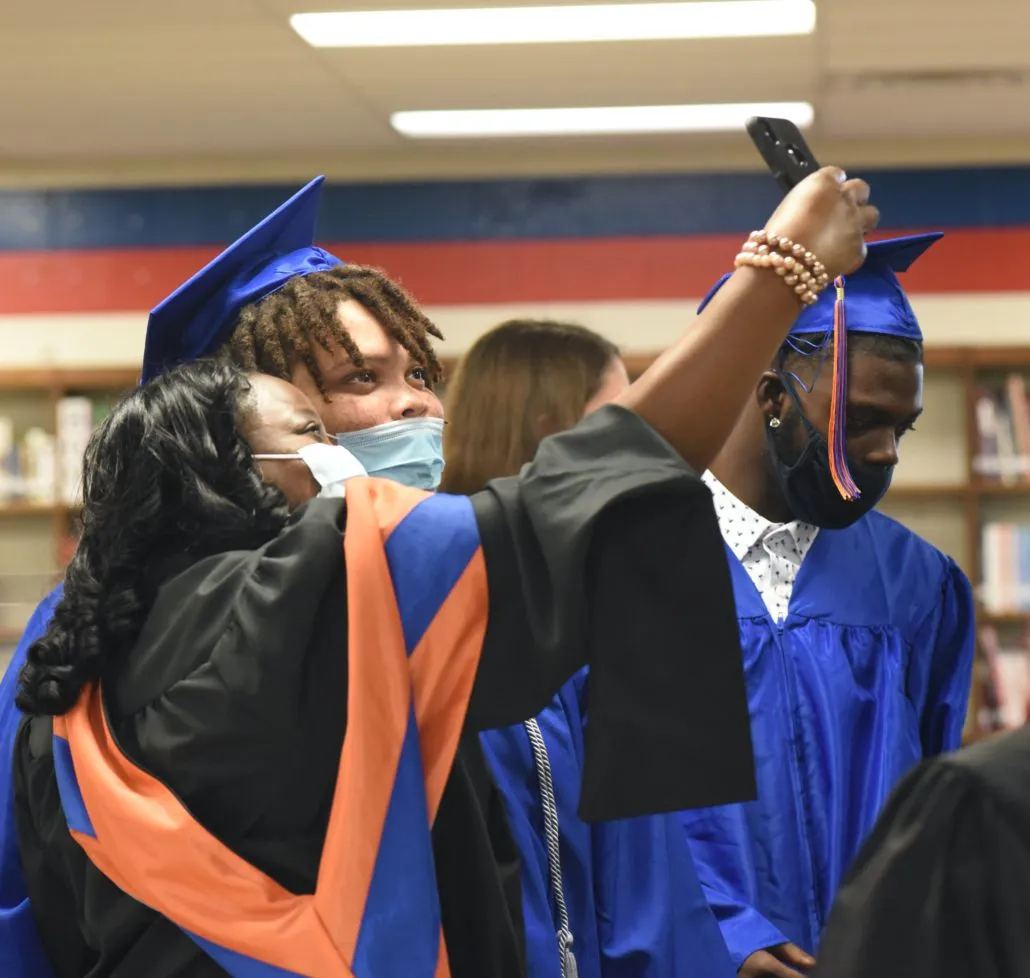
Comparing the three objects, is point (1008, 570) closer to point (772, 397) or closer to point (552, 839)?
point (772, 397)

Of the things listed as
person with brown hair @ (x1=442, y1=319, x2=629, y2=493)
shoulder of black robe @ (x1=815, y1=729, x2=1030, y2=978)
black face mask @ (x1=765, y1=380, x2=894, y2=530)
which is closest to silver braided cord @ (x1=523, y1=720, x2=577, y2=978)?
black face mask @ (x1=765, y1=380, x2=894, y2=530)

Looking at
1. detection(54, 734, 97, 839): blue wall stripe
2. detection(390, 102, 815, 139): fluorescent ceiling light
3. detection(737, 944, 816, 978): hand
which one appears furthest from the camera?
detection(390, 102, 815, 139): fluorescent ceiling light

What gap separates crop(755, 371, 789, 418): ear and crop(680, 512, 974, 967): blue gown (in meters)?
0.22

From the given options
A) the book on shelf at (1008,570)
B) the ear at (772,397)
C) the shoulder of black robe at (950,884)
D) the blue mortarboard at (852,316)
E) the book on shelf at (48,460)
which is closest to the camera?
the shoulder of black robe at (950,884)

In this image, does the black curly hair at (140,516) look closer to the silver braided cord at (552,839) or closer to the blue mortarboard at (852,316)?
the silver braided cord at (552,839)

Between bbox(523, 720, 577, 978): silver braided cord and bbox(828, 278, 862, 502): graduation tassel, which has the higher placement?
bbox(828, 278, 862, 502): graduation tassel

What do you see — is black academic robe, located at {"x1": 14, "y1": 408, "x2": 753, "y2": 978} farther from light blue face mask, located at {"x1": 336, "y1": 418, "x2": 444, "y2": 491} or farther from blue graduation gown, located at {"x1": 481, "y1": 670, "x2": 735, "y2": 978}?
blue graduation gown, located at {"x1": 481, "y1": 670, "x2": 735, "y2": 978}

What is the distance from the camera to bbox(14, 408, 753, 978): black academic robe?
1160mm

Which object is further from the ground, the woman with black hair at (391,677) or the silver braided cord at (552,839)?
the woman with black hair at (391,677)

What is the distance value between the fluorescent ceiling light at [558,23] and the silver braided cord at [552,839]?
13.0ft

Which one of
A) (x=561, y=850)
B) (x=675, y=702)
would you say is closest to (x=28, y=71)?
(x=561, y=850)

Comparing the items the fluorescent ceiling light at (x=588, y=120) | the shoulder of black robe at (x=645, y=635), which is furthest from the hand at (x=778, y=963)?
the fluorescent ceiling light at (x=588, y=120)

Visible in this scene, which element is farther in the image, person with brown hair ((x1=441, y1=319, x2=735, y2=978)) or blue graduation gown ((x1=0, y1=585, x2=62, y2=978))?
person with brown hair ((x1=441, y1=319, x2=735, y2=978))

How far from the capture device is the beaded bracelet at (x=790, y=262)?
117 centimetres
